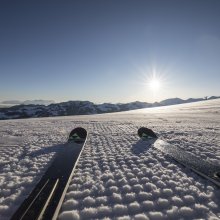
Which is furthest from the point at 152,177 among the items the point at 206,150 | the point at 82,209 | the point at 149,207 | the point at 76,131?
the point at 76,131

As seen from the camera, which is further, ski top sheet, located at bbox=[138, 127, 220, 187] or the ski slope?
ski top sheet, located at bbox=[138, 127, 220, 187]

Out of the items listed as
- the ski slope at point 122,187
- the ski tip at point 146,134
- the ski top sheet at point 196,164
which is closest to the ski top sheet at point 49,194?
the ski slope at point 122,187

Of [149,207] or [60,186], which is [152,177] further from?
[60,186]

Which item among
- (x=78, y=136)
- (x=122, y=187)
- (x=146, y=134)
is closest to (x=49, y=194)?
(x=122, y=187)

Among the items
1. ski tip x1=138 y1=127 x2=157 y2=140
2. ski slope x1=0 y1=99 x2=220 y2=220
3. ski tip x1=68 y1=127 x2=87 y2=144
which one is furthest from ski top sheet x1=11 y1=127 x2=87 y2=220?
ski tip x1=138 y1=127 x2=157 y2=140

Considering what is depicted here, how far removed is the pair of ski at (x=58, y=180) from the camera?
8.39ft

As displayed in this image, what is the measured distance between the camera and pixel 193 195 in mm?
3166

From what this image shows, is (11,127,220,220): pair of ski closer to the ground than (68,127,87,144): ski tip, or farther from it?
closer to the ground

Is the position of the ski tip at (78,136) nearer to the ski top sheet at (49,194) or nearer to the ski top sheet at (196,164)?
the ski top sheet at (49,194)

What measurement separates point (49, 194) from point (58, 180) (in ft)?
2.10

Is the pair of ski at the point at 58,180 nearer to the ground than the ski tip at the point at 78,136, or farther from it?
nearer to the ground

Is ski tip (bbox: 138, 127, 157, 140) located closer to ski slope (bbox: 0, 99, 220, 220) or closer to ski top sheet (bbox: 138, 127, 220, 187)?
ski top sheet (bbox: 138, 127, 220, 187)

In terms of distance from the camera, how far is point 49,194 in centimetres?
306

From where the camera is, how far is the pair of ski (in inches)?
101
